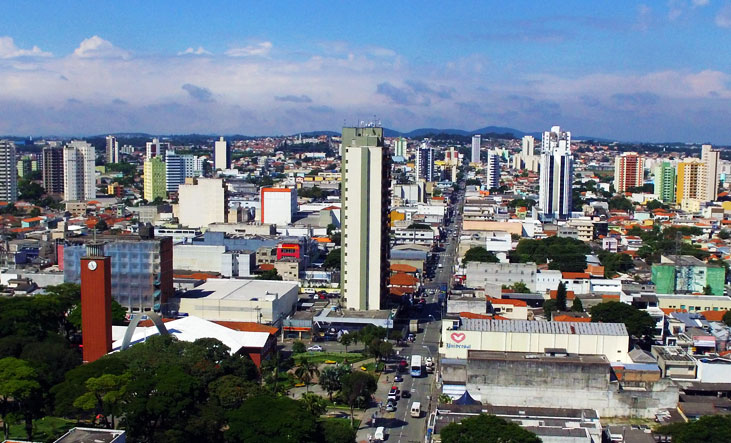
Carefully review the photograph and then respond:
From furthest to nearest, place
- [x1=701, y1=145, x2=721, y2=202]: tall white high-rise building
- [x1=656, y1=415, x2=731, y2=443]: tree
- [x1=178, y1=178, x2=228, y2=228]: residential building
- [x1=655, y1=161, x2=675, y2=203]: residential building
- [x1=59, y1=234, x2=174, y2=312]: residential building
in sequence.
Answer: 1. [x1=655, y1=161, x2=675, y2=203]: residential building
2. [x1=701, y1=145, x2=721, y2=202]: tall white high-rise building
3. [x1=178, y1=178, x2=228, y2=228]: residential building
4. [x1=59, y1=234, x2=174, y2=312]: residential building
5. [x1=656, y1=415, x2=731, y2=443]: tree

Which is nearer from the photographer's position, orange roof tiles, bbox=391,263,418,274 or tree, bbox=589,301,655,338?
tree, bbox=589,301,655,338

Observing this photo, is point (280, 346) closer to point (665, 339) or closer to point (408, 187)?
point (665, 339)

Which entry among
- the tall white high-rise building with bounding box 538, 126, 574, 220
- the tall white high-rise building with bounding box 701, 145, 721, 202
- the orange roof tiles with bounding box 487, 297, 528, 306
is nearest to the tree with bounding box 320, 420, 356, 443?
the orange roof tiles with bounding box 487, 297, 528, 306

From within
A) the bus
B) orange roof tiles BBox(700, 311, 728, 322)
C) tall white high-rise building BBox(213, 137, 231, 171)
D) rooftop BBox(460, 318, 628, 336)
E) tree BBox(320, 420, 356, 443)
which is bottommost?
the bus

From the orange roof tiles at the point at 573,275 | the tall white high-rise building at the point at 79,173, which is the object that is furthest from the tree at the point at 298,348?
the tall white high-rise building at the point at 79,173

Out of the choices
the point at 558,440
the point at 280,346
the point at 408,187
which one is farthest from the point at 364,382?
the point at 408,187

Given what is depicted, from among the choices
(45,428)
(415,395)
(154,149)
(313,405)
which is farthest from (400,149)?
(45,428)

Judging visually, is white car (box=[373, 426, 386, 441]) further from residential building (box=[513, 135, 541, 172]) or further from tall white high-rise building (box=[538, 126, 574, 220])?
residential building (box=[513, 135, 541, 172])
